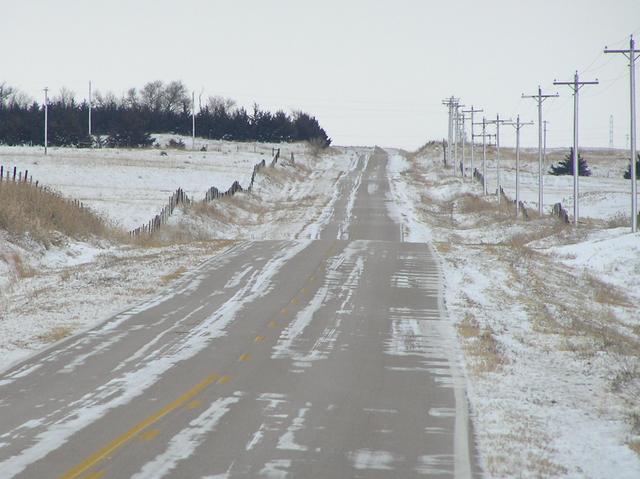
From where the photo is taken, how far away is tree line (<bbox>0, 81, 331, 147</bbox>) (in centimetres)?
10006

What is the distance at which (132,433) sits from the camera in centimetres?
1036

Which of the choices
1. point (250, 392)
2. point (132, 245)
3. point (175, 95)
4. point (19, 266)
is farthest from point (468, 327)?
point (175, 95)

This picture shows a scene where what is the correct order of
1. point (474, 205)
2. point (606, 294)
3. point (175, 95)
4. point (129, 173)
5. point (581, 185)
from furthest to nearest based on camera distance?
1. point (175, 95)
2. point (581, 185)
3. point (129, 173)
4. point (474, 205)
5. point (606, 294)

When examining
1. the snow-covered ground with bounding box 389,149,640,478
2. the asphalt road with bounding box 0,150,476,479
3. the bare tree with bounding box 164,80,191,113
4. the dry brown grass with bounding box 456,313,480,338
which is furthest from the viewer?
the bare tree with bounding box 164,80,191,113

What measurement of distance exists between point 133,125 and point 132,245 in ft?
231

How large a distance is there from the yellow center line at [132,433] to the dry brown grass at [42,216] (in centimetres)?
2014

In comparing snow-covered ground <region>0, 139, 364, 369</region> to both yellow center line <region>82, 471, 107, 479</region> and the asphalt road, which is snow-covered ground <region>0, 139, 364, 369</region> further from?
yellow center line <region>82, 471, 107, 479</region>

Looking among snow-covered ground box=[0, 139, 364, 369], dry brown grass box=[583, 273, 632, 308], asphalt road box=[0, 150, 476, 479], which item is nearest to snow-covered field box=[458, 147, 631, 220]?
snow-covered ground box=[0, 139, 364, 369]

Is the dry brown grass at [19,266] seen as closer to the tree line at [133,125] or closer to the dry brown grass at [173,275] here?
the dry brown grass at [173,275]

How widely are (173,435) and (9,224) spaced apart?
23.0 metres

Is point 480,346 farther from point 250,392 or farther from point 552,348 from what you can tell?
point 250,392

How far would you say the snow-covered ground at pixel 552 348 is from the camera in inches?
393

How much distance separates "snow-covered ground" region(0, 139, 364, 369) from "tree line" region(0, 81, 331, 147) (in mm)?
11596

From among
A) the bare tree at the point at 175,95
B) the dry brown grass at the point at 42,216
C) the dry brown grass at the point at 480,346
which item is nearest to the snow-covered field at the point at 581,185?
the dry brown grass at the point at 42,216
